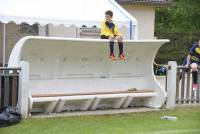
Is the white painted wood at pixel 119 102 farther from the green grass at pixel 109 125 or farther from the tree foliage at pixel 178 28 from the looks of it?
the tree foliage at pixel 178 28

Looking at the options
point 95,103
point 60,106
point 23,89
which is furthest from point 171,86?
point 23,89

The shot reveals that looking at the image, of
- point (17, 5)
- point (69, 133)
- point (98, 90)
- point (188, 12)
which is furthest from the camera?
point (188, 12)

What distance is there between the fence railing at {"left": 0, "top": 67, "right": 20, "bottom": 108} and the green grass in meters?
0.59

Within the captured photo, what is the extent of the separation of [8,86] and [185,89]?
487 cm

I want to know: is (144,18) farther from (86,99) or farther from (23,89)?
(23,89)

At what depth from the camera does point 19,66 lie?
475 inches

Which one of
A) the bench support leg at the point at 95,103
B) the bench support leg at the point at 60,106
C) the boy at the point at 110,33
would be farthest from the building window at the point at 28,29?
the bench support leg at the point at 60,106

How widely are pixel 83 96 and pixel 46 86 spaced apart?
0.83m

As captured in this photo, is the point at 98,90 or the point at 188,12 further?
the point at 188,12

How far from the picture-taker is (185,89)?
48.8ft

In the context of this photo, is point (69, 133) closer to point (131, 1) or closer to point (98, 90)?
point (98, 90)

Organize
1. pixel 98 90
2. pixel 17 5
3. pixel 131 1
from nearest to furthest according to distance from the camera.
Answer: pixel 98 90 < pixel 17 5 < pixel 131 1

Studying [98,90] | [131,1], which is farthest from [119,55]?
[131,1]

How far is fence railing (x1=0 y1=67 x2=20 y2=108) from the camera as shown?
11984 mm
